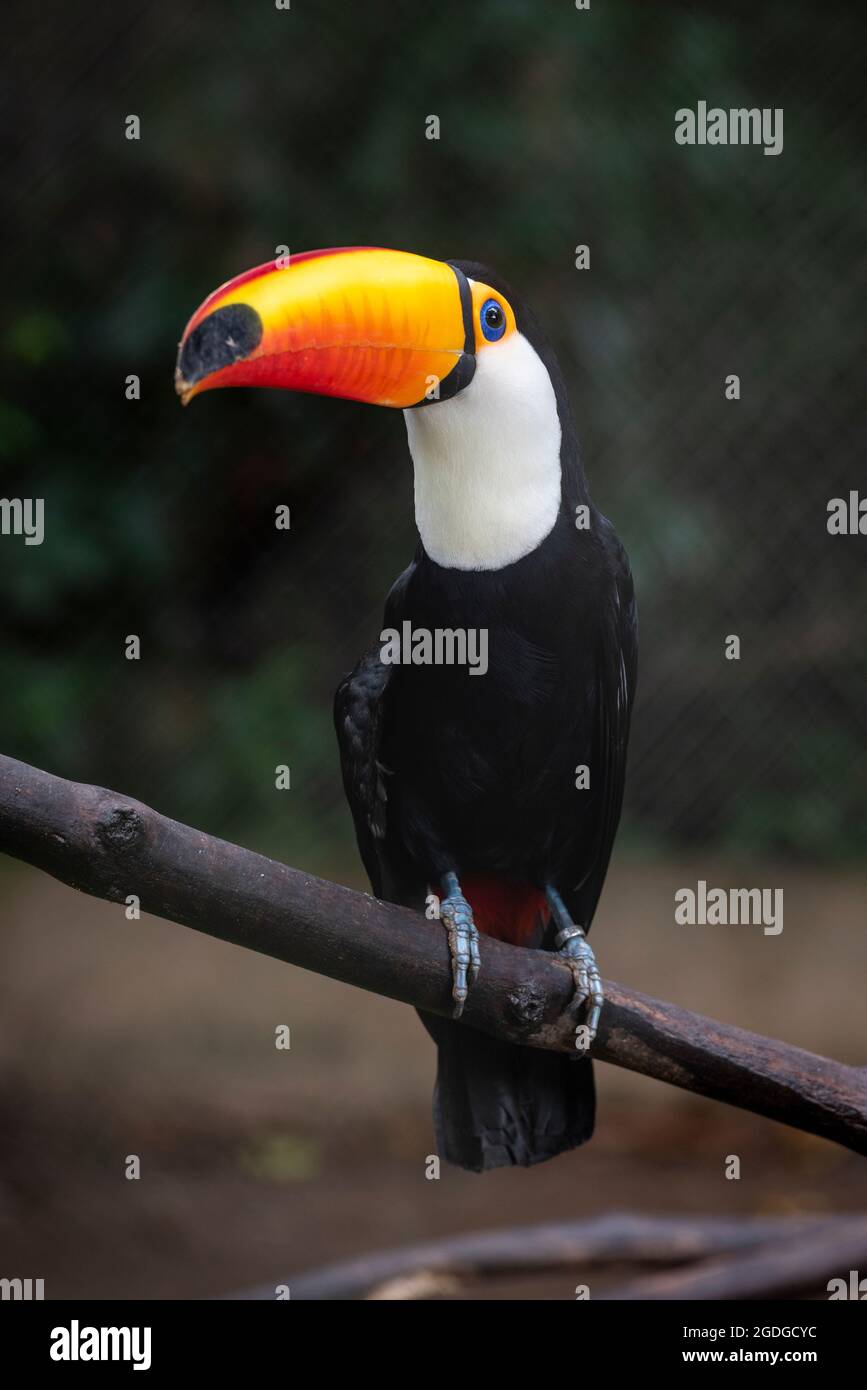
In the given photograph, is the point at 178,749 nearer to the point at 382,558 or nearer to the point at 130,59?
the point at 382,558

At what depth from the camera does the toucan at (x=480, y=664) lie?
1.78 meters

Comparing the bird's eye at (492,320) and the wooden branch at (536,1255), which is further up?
the bird's eye at (492,320)

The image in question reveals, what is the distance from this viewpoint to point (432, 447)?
1.85 metres

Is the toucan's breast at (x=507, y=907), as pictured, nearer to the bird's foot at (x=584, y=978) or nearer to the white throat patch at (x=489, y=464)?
the bird's foot at (x=584, y=978)

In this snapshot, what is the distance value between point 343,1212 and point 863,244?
2.96m

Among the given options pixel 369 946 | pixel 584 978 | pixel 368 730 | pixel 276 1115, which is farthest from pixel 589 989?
pixel 276 1115

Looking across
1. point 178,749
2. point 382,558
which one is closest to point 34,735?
point 178,749

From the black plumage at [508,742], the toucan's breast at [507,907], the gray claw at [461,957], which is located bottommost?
the gray claw at [461,957]

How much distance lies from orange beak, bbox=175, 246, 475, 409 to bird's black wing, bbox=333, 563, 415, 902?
270 mm

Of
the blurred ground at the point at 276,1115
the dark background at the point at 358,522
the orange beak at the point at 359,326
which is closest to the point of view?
the orange beak at the point at 359,326

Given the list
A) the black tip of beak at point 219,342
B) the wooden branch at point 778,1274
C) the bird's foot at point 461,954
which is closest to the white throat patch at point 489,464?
the black tip of beak at point 219,342

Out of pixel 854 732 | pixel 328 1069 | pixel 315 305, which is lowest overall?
pixel 328 1069

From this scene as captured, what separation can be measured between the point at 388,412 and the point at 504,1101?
7.96 feet
